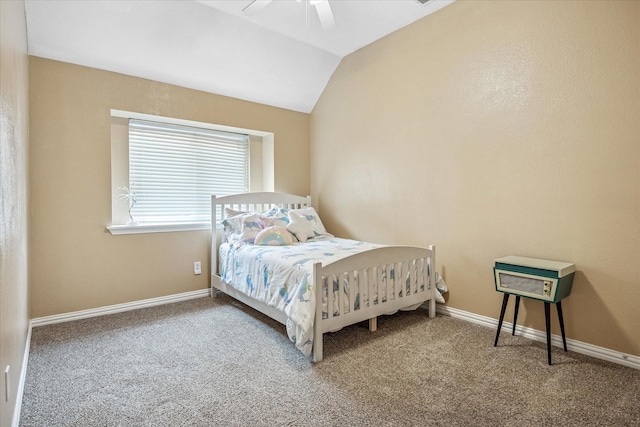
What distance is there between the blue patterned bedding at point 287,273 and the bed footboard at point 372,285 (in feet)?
0.28

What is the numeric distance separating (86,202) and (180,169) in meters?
1.02

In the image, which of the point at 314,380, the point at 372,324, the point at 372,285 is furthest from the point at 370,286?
the point at 314,380

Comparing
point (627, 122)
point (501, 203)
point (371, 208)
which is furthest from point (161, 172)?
point (627, 122)

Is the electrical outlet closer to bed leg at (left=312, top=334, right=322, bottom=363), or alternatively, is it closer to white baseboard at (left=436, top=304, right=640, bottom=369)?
bed leg at (left=312, top=334, right=322, bottom=363)

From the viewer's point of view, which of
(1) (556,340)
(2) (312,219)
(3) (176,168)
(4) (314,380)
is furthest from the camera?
(2) (312,219)

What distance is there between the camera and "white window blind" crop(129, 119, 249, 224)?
3.53 m

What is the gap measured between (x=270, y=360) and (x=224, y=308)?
4.04 feet

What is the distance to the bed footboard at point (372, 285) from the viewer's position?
2.28m

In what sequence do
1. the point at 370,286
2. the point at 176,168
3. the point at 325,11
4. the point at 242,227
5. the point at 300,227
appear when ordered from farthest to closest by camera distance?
the point at 176,168 < the point at 300,227 < the point at 242,227 < the point at 370,286 < the point at 325,11

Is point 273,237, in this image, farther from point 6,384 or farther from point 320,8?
point 6,384

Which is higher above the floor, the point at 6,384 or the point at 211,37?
the point at 211,37

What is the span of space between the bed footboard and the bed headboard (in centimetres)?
180

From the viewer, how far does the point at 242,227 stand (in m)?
3.48

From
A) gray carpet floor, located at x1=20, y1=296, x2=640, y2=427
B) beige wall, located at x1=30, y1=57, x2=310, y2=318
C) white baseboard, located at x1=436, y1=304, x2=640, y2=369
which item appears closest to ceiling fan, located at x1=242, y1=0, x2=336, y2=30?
beige wall, located at x1=30, y1=57, x2=310, y2=318
